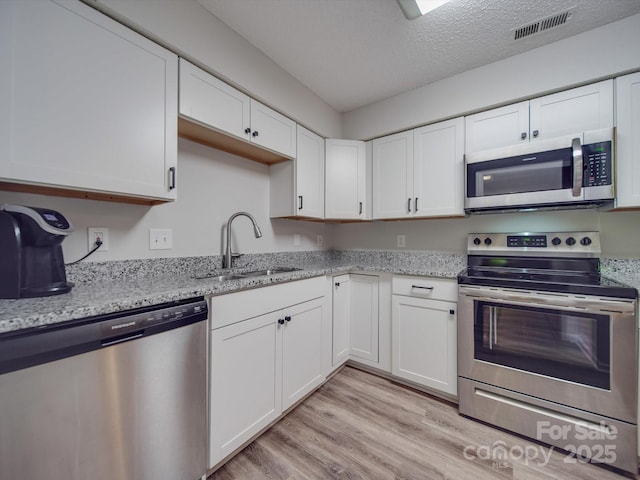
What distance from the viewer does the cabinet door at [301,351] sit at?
5.36ft

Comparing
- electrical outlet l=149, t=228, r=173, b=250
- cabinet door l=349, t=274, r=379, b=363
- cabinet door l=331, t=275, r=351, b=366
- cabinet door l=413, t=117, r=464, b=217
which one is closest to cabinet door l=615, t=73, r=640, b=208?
cabinet door l=413, t=117, r=464, b=217

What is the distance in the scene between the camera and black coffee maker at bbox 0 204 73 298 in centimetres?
90

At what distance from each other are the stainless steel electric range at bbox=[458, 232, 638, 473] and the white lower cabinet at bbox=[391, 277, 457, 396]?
88 mm

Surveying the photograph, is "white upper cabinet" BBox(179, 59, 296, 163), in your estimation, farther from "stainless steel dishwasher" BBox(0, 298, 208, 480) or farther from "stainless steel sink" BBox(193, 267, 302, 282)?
"stainless steel dishwasher" BBox(0, 298, 208, 480)

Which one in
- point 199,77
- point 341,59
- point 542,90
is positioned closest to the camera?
point 199,77

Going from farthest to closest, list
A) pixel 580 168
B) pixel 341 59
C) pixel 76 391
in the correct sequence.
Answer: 1. pixel 341 59
2. pixel 580 168
3. pixel 76 391

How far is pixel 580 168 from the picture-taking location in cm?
155

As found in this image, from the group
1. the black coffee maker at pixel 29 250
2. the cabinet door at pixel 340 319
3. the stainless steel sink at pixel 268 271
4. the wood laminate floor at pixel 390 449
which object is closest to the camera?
the black coffee maker at pixel 29 250

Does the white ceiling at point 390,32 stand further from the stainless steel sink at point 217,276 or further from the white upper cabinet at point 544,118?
the stainless steel sink at point 217,276

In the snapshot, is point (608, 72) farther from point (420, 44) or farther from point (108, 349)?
point (108, 349)

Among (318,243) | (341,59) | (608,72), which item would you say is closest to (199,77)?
(341,59)

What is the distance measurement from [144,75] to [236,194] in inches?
35.4

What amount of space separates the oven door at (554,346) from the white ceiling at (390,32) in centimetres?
164

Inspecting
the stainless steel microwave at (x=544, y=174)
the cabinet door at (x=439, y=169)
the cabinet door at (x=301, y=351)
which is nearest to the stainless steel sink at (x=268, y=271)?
the cabinet door at (x=301, y=351)
